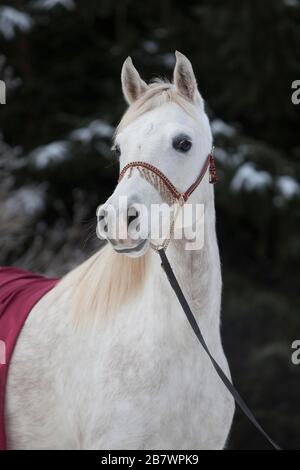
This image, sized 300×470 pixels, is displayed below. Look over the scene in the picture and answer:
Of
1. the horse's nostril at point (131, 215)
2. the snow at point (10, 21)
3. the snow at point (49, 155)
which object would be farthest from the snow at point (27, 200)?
the horse's nostril at point (131, 215)

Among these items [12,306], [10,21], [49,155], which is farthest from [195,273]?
[10,21]

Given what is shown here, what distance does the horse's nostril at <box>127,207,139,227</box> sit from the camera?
2502 millimetres

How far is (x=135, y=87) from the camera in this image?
119 inches

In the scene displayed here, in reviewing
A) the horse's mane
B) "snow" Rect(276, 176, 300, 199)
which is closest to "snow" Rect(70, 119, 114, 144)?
"snow" Rect(276, 176, 300, 199)

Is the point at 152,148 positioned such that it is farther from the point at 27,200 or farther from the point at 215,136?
the point at 27,200

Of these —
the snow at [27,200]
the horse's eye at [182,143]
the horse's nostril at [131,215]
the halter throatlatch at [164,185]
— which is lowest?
the horse's nostril at [131,215]

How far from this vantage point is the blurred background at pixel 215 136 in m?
9.76

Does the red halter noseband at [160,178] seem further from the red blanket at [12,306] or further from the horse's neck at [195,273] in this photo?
the red blanket at [12,306]

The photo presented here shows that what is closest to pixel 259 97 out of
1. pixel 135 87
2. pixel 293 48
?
pixel 293 48

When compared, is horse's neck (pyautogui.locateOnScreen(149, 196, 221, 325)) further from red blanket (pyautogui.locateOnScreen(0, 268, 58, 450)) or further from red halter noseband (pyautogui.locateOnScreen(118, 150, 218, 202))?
red blanket (pyautogui.locateOnScreen(0, 268, 58, 450))

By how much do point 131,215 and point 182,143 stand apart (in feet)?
1.38

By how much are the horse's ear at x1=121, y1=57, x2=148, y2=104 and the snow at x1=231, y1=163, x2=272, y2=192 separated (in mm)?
6465

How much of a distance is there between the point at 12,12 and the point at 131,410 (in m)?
8.24

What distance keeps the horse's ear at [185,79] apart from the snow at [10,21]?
7356 mm
